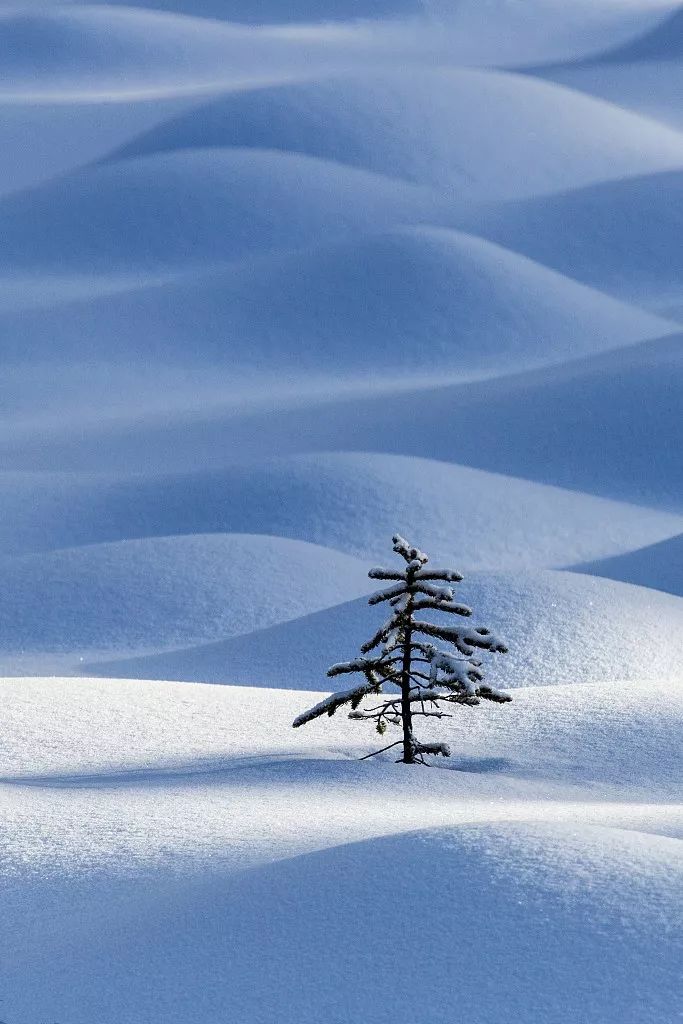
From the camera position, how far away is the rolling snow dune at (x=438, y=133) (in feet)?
120

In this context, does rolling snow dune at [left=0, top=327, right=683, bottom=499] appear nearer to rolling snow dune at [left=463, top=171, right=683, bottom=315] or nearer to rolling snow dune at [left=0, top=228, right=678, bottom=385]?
rolling snow dune at [left=0, top=228, right=678, bottom=385]

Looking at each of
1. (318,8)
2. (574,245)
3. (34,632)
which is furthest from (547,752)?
(318,8)

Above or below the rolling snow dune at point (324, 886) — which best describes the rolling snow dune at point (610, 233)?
above

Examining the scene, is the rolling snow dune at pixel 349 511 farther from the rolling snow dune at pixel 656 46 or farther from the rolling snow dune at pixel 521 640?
the rolling snow dune at pixel 656 46

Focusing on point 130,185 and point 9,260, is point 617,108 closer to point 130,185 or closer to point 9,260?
point 130,185

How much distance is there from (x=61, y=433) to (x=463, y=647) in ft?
51.7

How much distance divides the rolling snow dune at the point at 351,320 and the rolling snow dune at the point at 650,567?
888 centimetres

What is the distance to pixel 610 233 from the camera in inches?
1280

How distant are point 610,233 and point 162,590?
62.7 feet

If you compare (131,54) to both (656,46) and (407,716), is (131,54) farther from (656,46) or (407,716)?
(407,716)

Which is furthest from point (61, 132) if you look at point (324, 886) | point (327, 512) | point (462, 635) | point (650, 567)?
point (324, 886)

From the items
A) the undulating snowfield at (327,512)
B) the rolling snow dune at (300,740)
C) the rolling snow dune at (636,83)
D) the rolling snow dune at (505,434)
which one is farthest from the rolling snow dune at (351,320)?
the rolling snow dune at (636,83)

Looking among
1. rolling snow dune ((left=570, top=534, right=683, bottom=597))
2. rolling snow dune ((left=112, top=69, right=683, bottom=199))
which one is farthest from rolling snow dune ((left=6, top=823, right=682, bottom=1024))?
rolling snow dune ((left=112, top=69, right=683, bottom=199))

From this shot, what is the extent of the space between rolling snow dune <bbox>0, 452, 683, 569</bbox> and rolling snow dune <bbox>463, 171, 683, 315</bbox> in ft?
36.9
